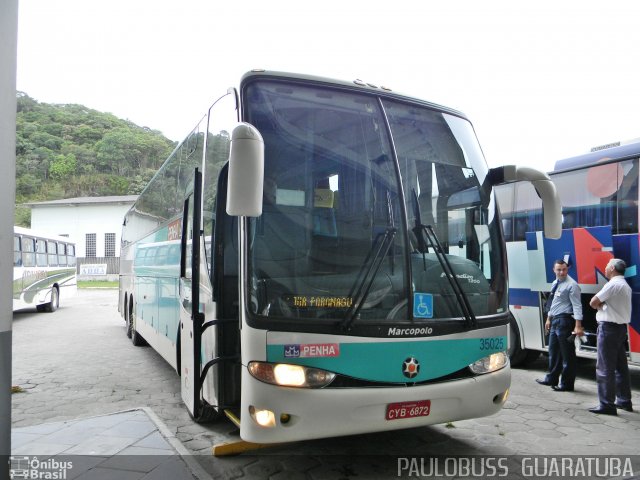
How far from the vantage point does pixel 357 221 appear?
3.84m

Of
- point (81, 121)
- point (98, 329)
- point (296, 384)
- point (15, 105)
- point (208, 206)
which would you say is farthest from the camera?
point (81, 121)

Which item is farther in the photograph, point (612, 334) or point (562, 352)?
point (562, 352)

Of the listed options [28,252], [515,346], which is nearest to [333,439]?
[515,346]

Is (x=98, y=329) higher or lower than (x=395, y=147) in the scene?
lower

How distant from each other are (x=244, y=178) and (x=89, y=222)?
155ft

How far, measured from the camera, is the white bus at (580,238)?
22.2 feet

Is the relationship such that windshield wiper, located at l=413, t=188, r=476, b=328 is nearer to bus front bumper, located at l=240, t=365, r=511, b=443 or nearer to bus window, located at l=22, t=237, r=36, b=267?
bus front bumper, located at l=240, t=365, r=511, b=443

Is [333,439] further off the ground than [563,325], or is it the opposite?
[563,325]

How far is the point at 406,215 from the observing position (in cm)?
391

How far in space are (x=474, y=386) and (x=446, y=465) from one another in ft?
2.61

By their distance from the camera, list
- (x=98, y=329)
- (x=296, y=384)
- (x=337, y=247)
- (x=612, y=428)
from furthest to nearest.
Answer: (x=98, y=329) < (x=612, y=428) < (x=337, y=247) < (x=296, y=384)

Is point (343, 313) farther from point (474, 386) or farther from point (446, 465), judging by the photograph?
point (446, 465)

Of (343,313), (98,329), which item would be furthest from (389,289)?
(98,329)

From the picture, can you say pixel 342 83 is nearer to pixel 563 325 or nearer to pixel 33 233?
pixel 563 325
